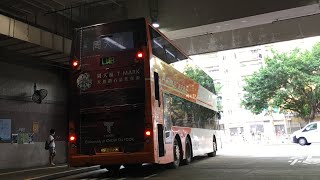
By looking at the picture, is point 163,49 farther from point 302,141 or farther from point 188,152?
point 302,141

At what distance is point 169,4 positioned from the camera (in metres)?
14.9

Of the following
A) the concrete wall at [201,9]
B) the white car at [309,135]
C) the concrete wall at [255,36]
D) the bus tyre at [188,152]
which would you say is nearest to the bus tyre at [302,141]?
the white car at [309,135]

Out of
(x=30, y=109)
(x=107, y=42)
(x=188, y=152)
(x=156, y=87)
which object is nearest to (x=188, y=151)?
(x=188, y=152)

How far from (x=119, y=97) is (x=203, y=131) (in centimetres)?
715

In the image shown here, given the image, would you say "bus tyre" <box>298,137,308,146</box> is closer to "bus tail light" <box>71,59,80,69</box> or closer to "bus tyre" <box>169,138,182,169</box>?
"bus tyre" <box>169,138,182,169</box>

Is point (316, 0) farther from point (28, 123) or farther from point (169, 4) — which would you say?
point (28, 123)

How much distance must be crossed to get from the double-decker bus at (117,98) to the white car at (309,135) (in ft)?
63.7

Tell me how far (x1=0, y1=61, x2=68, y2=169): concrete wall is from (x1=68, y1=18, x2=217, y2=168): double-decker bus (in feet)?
18.2

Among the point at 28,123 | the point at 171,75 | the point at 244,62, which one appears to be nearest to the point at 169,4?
the point at 171,75

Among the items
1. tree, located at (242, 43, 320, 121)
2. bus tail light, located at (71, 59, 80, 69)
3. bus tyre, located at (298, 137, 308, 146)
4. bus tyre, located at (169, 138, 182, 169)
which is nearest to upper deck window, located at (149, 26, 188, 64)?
bus tail light, located at (71, 59, 80, 69)

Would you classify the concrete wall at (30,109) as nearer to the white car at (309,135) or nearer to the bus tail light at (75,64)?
the bus tail light at (75,64)

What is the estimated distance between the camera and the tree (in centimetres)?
3108

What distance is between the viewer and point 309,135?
89.9ft

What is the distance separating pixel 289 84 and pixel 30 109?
2317 cm
